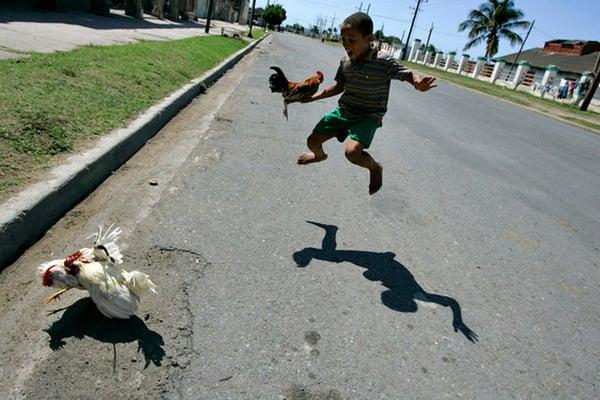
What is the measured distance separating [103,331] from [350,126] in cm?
241

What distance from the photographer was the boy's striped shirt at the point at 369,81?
11.5 feet

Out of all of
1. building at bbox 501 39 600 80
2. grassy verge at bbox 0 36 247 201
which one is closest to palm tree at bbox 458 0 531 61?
building at bbox 501 39 600 80

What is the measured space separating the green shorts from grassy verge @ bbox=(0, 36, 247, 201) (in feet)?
6.85

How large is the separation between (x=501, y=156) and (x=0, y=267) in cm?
702

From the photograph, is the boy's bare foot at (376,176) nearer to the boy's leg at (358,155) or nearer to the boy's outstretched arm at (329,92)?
the boy's leg at (358,155)

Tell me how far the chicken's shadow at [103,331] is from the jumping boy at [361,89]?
6.88ft

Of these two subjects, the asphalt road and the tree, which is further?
the tree

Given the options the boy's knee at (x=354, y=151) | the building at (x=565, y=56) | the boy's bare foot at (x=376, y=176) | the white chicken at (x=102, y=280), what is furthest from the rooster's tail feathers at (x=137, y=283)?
the building at (x=565, y=56)

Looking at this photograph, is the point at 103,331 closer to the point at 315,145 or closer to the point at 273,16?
the point at 315,145

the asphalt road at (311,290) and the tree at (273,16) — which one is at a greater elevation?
the tree at (273,16)

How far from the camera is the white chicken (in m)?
2.14

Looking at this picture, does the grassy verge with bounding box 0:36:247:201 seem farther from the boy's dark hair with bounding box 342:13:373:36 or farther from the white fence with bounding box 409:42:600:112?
the white fence with bounding box 409:42:600:112

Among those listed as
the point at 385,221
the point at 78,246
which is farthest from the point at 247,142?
the point at 78,246

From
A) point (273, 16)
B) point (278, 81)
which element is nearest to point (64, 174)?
point (278, 81)
